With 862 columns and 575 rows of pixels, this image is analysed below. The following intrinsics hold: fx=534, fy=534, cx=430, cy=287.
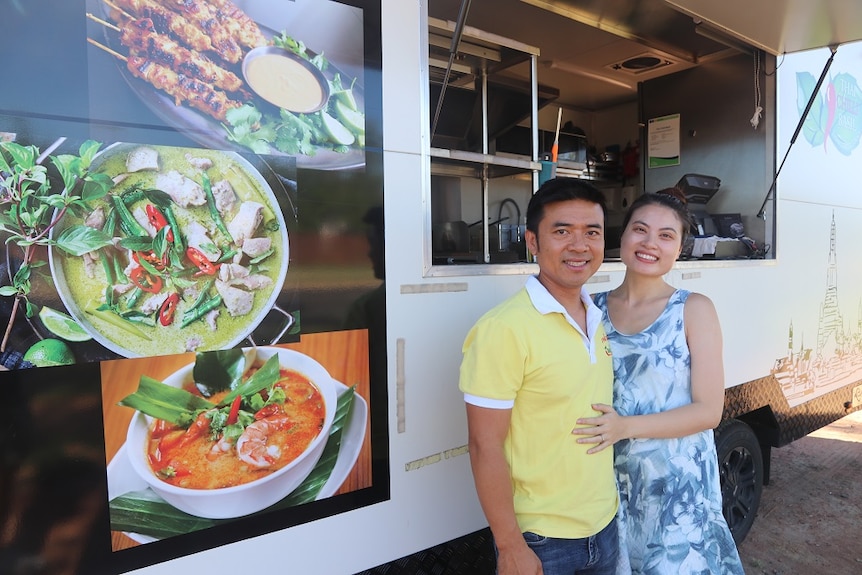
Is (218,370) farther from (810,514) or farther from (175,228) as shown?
(810,514)

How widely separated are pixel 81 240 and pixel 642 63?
3902 millimetres

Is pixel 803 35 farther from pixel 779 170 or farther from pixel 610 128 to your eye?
pixel 610 128

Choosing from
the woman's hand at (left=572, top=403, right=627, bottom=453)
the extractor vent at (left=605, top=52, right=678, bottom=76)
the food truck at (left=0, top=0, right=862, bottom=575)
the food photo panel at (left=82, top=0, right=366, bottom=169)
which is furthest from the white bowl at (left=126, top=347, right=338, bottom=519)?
the extractor vent at (left=605, top=52, right=678, bottom=76)

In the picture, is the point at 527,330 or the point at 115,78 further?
the point at 527,330

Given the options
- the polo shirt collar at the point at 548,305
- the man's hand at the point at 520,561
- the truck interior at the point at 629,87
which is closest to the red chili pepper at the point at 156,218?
the polo shirt collar at the point at 548,305

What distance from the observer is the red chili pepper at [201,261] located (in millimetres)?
1183

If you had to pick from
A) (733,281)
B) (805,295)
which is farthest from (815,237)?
(733,281)

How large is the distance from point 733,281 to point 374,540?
7.24 ft

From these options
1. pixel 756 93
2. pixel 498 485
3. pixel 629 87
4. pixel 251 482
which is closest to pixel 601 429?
pixel 498 485

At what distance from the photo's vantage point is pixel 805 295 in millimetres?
3227

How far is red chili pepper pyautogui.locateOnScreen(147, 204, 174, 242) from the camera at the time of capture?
3.74 feet

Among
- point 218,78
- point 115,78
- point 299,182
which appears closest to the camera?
point 115,78

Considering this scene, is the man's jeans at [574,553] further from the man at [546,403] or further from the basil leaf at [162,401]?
the basil leaf at [162,401]

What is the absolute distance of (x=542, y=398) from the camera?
125 cm
